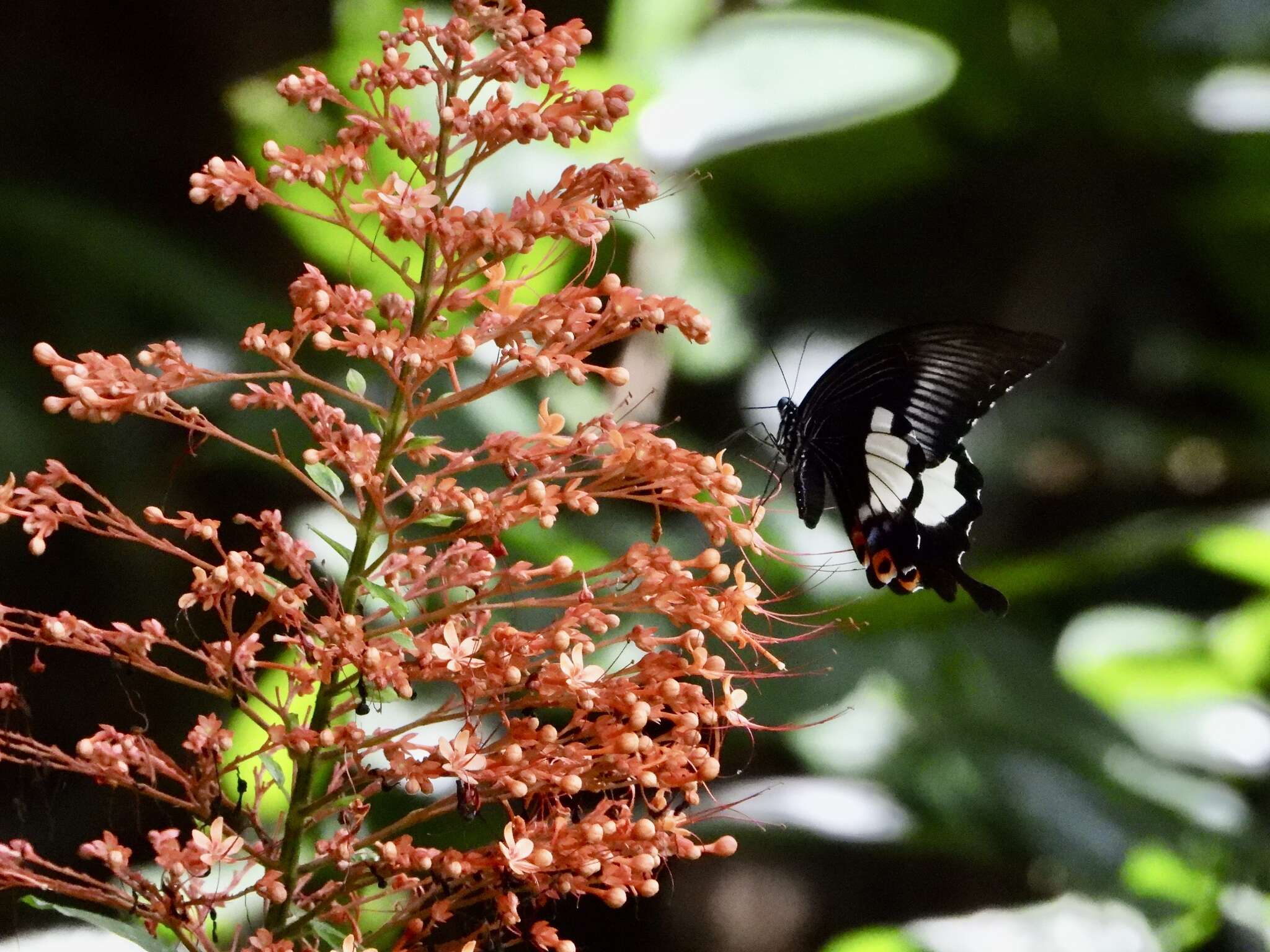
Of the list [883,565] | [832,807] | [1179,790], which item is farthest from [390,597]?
[1179,790]

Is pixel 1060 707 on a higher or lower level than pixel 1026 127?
lower

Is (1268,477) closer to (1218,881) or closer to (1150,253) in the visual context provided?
(1150,253)

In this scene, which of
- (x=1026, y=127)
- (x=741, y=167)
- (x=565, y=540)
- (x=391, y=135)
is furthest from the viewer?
(x=1026, y=127)

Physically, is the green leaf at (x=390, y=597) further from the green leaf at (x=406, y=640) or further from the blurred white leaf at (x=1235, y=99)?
the blurred white leaf at (x=1235, y=99)

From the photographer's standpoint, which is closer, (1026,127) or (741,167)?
(741,167)

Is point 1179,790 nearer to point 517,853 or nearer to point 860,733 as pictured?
point 860,733

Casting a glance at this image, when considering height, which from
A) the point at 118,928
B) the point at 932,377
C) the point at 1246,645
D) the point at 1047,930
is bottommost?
the point at 118,928

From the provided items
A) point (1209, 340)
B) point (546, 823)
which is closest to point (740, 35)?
point (1209, 340)
